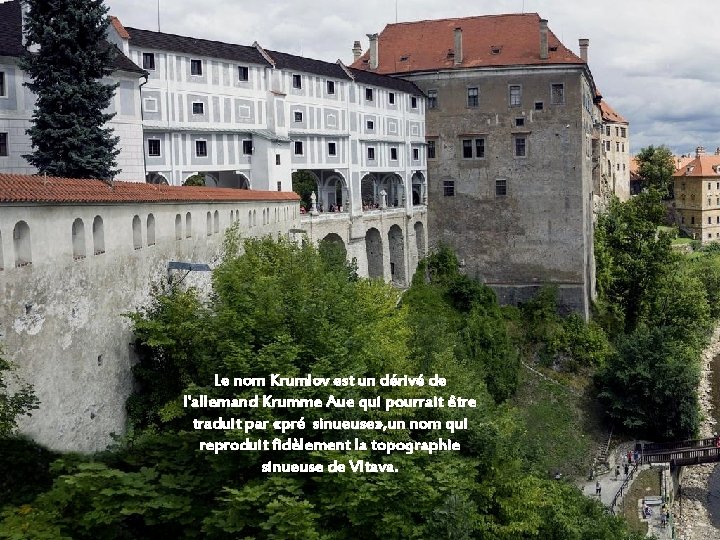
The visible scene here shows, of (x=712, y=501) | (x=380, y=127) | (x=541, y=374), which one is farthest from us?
(x=380, y=127)

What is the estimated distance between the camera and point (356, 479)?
13469mm

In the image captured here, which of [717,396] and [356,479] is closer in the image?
[356,479]

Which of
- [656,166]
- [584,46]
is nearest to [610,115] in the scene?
[656,166]

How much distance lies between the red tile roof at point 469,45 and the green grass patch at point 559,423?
18.9 m

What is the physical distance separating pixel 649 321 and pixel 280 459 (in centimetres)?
3946

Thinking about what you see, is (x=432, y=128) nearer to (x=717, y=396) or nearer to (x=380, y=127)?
(x=380, y=127)

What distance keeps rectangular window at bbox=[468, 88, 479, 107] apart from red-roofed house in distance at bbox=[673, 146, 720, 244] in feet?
207

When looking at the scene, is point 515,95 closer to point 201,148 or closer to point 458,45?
point 458,45

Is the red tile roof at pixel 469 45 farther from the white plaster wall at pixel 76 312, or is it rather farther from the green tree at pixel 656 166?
the green tree at pixel 656 166

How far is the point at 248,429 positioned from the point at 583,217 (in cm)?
3753

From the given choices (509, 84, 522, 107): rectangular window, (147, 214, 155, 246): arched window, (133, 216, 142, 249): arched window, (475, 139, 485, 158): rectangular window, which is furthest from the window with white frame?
(509, 84, 522, 107): rectangular window

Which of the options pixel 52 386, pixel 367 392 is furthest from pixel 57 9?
pixel 367 392

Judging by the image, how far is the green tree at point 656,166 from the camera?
313 ft

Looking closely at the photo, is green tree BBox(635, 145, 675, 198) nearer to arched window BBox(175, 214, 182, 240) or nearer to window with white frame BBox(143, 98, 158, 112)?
window with white frame BBox(143, 98, 158, 112)
